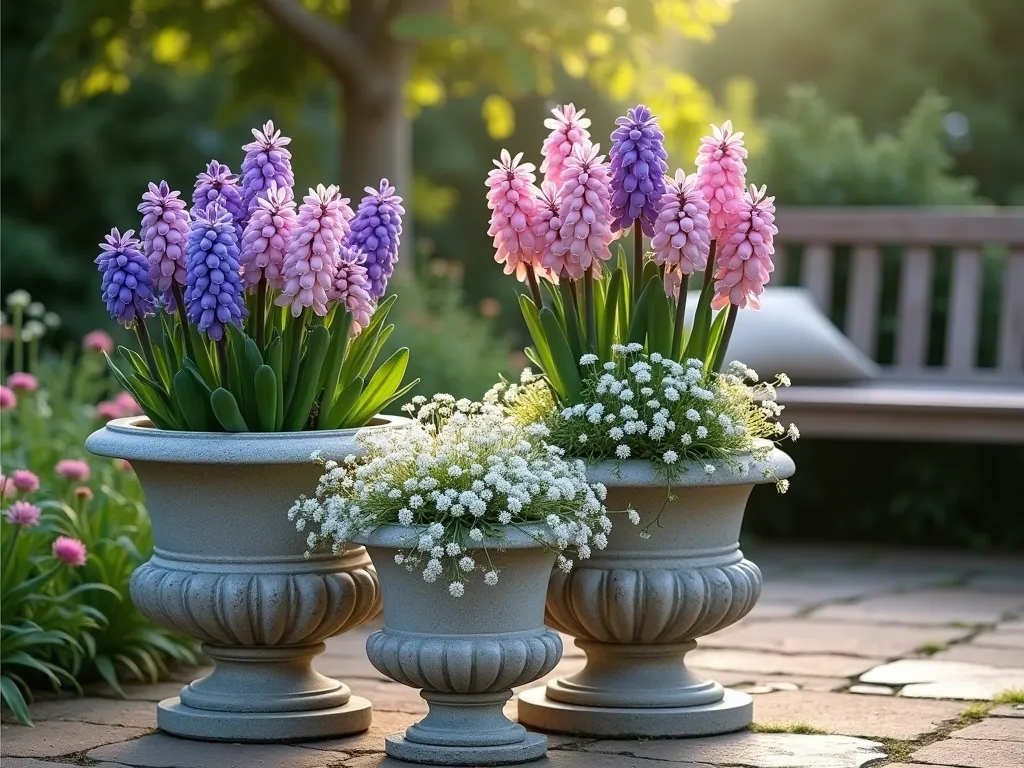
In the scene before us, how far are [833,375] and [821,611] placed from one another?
1.60 meters

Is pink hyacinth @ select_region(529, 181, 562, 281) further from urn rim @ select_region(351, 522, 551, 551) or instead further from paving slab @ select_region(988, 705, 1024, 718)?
paving slab @ select_region(988, 705, 1024, 718)

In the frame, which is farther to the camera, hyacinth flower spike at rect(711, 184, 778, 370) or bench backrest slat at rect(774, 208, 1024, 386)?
bench backrest slat at rect(774, 208, 1024, 386)

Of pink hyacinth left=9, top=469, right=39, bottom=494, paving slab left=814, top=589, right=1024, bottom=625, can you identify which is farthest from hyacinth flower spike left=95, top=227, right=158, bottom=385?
paving slab left=814, top=589, right=1024, bottom=625

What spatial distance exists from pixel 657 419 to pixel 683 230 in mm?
401

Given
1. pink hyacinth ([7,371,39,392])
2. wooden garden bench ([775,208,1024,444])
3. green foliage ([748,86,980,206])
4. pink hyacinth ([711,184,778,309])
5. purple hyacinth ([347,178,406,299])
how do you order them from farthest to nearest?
green foliage ([748,86,980,206])
wooden garden bench ([775,208,1024,444])
pink hyacinth ([7,371,39,392])
purple hyacinth ([347,178,406,299])
pink hyacinth ([711,184,778,309])

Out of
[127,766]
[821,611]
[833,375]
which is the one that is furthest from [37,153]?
[127,766]

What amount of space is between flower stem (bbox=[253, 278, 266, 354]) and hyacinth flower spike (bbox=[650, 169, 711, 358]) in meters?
0.82

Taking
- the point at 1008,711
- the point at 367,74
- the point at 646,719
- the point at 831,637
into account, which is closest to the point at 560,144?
the point at 646,719

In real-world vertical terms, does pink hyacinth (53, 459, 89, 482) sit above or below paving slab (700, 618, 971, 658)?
above

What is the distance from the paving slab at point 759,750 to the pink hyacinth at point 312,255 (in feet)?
3.55

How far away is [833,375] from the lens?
6.03 meters

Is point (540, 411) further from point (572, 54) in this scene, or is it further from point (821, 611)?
point (572, 54)

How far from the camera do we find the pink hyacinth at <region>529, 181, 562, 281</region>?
3.10 meters

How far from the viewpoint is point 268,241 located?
3008mm
